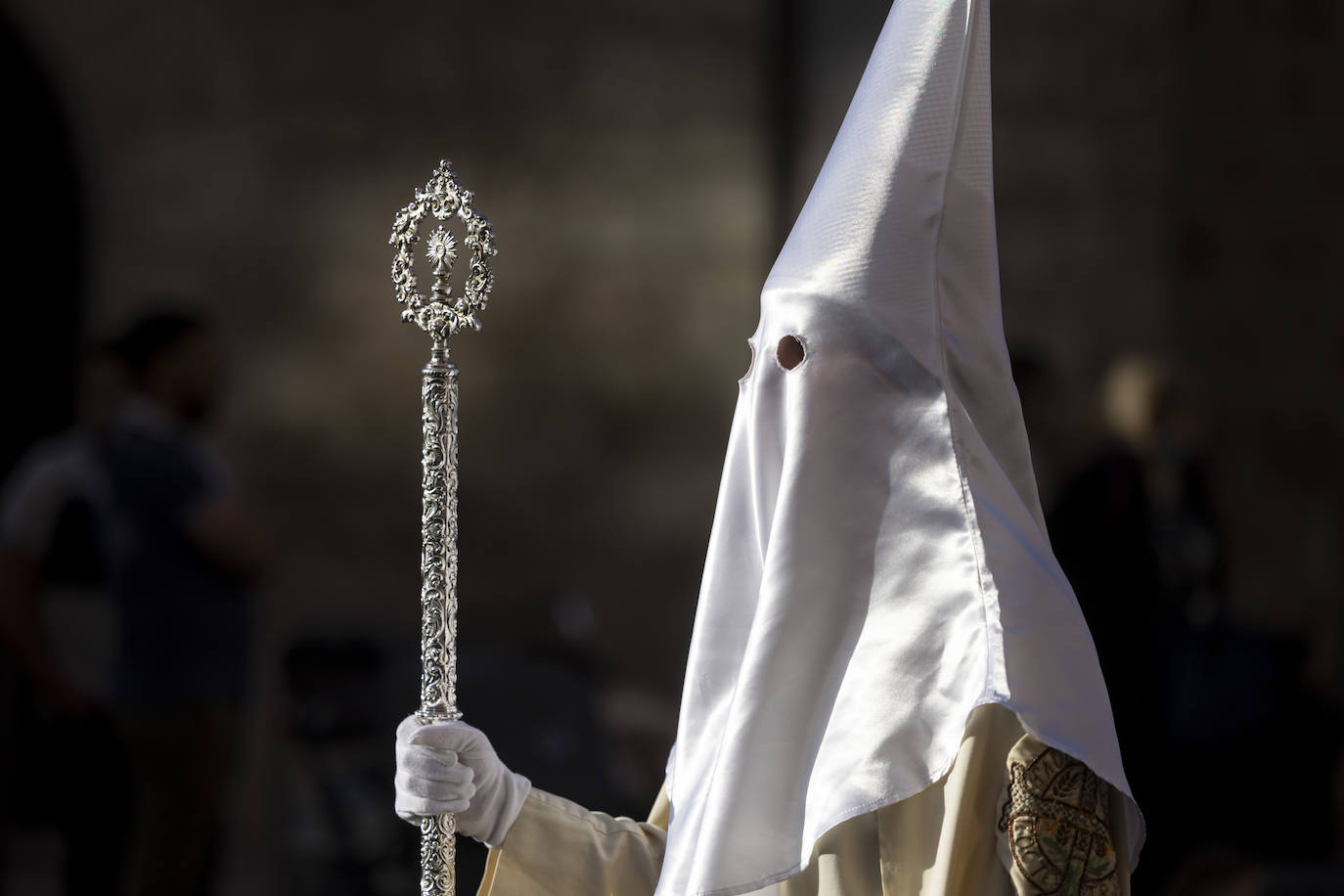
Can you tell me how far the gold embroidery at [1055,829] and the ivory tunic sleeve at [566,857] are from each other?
1.65 ft

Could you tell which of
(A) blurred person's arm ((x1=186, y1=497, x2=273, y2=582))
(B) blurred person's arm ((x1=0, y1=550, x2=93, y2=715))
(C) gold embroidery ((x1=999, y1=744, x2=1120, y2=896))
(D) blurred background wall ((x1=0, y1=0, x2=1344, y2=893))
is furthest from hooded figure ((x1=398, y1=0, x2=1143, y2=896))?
(D) blurred background wall ((x1=0, y1=0, x2=1344, y2=893))

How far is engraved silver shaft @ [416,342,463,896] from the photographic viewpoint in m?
1.78

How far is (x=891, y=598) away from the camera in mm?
1666

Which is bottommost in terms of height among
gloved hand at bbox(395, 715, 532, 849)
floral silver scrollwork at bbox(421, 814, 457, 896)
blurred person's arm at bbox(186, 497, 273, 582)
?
floral silver scrollwork at bbox(421, 814, 457, 896)

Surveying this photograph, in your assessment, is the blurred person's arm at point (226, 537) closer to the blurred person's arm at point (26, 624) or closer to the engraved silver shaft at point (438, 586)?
the blurred person's arm at point (26, 624)

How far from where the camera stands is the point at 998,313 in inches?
70.0

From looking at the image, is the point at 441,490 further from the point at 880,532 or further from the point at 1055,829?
the point at 1055,829

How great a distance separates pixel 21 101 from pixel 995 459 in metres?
5.26

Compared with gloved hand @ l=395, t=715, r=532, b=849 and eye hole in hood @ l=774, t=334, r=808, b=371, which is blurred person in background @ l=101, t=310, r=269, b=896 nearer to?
gloved hand @ l=395, t=715, r=532, b=849

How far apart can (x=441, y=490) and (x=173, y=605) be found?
96.1 inches

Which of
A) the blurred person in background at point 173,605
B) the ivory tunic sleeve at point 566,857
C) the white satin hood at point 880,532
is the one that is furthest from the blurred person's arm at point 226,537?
the white satin hood at point 880,532

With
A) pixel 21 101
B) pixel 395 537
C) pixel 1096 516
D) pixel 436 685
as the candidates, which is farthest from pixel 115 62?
pixel 436 685

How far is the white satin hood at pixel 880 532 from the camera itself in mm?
1596

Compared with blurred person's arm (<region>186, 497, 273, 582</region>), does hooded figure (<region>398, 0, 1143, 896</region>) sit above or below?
below
